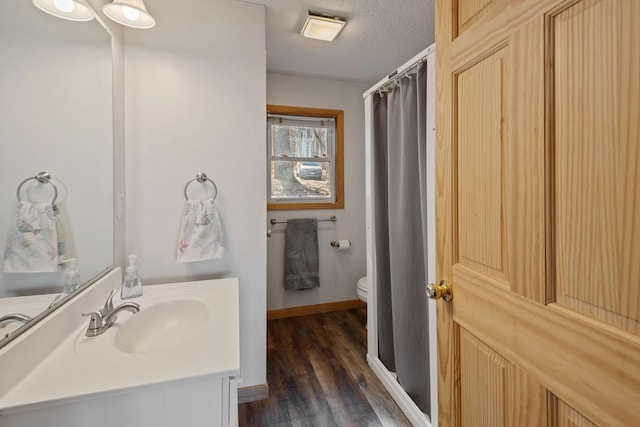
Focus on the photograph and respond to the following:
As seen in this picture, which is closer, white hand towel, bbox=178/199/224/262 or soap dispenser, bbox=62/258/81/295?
soap dispenser, bbox=62/258/81/295

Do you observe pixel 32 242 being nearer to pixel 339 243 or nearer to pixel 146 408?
pixel 146 408

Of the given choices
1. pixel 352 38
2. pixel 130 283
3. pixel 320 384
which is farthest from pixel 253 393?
pixel 352 38

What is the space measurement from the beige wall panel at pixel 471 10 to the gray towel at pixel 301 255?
2070mm

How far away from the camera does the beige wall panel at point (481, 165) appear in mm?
678

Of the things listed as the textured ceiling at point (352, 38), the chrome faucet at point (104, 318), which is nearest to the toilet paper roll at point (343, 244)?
the textured ceiling at point (352, 38)

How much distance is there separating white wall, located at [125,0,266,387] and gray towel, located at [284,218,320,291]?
1002mm

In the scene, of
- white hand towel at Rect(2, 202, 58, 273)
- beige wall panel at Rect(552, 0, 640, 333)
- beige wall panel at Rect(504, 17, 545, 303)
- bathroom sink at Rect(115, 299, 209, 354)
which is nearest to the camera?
beige wall panel at Rect(552, 0, 640, 333)

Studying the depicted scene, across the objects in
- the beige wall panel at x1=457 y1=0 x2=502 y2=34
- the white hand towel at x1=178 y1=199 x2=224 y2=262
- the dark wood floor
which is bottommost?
the dark wood floor

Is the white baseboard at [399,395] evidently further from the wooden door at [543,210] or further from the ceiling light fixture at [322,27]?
the ceiling light fixture at [322,27]

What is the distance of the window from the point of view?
8.97 ft

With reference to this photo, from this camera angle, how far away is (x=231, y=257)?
1.62 meters

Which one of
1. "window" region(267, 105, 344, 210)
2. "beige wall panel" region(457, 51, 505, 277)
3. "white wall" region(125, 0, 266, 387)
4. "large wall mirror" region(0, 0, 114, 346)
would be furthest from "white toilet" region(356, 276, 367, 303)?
"large wall mirror" region(0, 0, 114, 346)

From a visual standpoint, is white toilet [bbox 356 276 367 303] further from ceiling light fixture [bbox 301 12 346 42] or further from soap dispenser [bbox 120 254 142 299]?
ceiling light fixture [bbox 301 12 346 42]

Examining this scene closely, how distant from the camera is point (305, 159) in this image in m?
2.84
